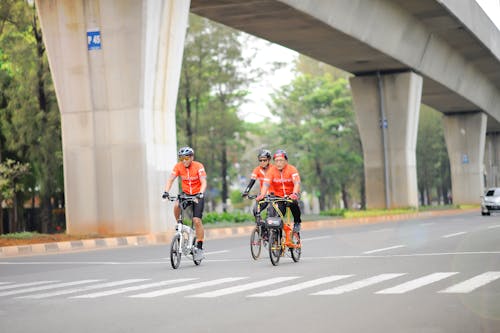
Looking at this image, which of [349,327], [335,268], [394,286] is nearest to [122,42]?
[335,268]

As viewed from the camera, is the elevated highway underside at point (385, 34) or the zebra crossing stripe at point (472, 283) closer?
the zebra crossing stripe at point (472, 283)

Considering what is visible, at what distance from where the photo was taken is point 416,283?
11516 millimetres

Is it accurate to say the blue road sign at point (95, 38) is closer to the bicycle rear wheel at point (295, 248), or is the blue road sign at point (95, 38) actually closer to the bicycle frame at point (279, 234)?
the bicycle frame at point (279, 234)

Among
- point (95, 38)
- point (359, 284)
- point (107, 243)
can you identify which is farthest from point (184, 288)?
point (95, 38)

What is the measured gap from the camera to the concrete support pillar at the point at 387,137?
47625mm

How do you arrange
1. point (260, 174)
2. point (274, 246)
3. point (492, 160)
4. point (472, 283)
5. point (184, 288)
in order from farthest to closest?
point (492, 160), point (260, 174), point (274, 246), point (184, 288), point (472, 283)

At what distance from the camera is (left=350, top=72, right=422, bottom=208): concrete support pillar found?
47625 mm

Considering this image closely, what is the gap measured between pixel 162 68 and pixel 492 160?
214 ft

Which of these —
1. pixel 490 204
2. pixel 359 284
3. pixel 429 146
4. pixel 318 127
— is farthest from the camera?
pixel 429 146

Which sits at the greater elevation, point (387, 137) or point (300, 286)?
point (387, 137)

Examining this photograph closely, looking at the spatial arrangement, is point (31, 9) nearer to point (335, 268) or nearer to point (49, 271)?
point (49, 271)

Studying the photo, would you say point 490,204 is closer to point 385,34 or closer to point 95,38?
point 385,34

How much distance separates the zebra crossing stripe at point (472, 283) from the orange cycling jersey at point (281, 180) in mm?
4282

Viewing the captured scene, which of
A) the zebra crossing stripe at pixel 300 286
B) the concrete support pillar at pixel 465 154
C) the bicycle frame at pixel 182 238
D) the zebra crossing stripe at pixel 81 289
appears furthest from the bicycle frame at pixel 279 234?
the concrete support pillar at pixel 465 154
